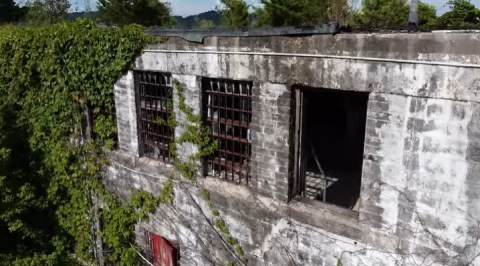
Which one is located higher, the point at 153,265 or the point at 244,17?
the point at 244,17

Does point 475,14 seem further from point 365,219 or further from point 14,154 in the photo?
point 14,154

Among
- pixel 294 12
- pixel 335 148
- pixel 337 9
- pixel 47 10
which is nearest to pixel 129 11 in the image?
pixel 47 10

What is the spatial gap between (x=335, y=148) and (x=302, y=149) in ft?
22.5

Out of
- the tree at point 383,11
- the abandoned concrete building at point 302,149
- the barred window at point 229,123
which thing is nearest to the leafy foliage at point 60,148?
the abandoned concrete building at point 302,149

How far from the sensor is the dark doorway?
31.8 ft

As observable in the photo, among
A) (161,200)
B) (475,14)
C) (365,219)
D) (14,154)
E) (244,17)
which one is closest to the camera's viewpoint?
(365,219)

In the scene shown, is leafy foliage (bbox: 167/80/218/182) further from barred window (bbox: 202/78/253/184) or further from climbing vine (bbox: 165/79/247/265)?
barred window (bbox: 202/78/253/184)

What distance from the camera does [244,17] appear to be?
28.5m

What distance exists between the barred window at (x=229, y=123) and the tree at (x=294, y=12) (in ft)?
62.5

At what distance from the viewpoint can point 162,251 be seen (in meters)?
9.42

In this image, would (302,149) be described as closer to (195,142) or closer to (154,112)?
(195,142)

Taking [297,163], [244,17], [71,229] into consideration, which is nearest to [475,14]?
[244,17]

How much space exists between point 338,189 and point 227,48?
191 inches

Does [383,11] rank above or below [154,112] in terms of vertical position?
above
